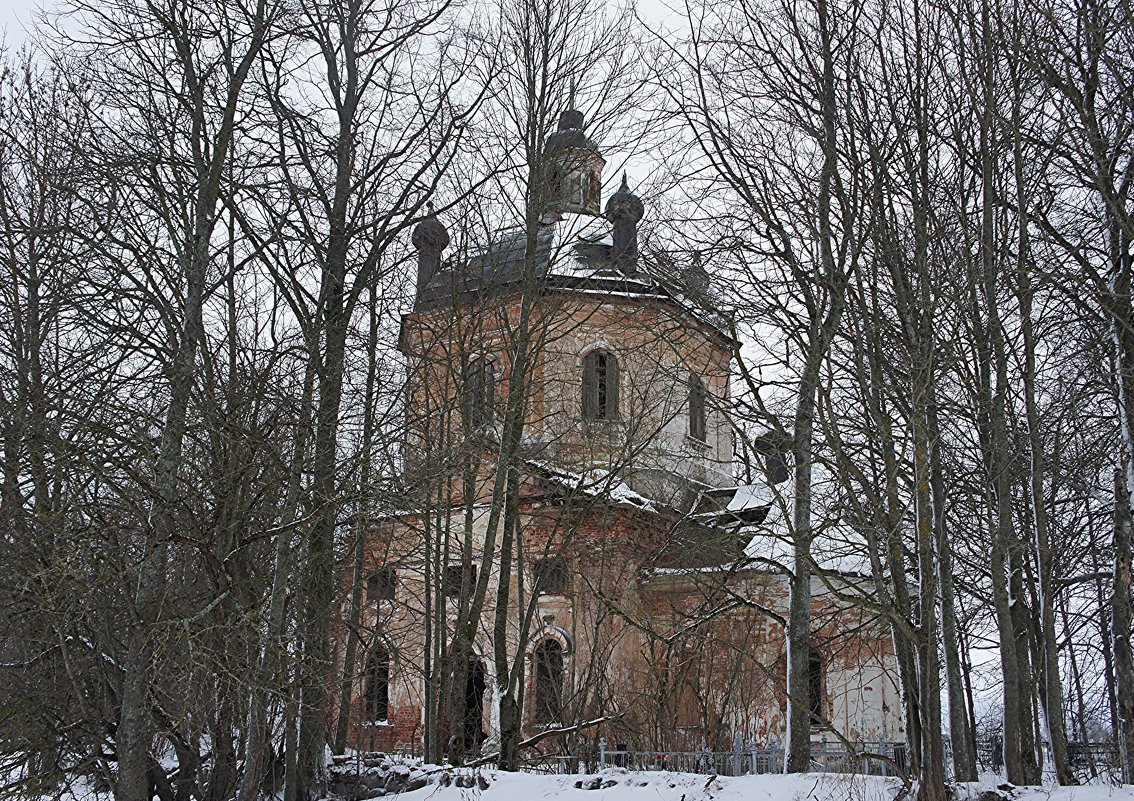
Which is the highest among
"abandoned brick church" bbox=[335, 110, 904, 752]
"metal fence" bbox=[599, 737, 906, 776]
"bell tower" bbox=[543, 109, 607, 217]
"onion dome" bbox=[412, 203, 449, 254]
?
"bell tower" bbox=[543, 109, 607, 217]

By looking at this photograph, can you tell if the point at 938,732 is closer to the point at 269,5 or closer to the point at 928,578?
the point at 928,578

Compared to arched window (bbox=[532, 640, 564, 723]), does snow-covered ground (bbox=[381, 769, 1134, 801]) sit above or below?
below

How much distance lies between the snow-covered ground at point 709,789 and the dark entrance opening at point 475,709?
7.93m

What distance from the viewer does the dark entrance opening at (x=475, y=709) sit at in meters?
19.4

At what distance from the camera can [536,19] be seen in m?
14.5

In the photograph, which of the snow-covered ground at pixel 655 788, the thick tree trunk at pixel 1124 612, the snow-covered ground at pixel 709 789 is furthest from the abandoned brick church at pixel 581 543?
the thick tree trunk at pixel 1124 612

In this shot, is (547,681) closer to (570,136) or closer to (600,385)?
(600,385)

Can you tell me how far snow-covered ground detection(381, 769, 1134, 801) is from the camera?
8109 mm

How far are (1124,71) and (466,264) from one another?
26.5 feet

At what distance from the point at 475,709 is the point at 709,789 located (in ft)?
40.6

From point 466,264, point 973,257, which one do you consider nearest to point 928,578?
point 973,257

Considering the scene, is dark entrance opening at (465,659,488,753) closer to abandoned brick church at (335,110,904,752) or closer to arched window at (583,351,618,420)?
abandoned brick church at (335,110,904,752)

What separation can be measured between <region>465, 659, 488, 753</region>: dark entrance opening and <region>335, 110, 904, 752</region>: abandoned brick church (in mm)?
88

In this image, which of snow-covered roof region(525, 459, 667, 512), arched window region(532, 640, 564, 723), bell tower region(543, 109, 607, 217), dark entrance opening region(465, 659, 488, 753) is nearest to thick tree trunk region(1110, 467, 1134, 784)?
bell tower region(543, 109, 607, 217)
